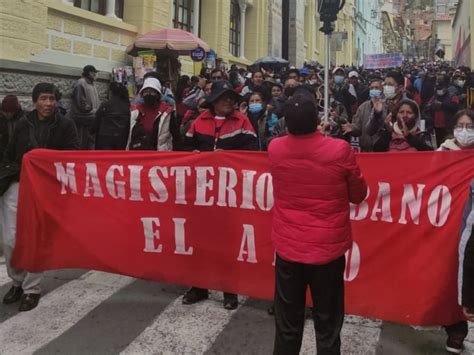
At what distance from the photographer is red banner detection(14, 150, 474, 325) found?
13.1 feet

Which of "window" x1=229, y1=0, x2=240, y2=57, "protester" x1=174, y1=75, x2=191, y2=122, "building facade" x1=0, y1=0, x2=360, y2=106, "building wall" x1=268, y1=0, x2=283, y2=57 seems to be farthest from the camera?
"building wall" x1=268, y1=0, x2=283, y2=57

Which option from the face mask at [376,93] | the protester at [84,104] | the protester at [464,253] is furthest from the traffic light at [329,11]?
the protester at [84,104]

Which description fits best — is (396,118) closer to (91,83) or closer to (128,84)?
(91,83)

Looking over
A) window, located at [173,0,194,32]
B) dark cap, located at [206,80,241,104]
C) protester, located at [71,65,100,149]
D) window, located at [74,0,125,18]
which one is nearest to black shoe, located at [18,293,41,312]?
dark cap, located at [206,80,241,104]

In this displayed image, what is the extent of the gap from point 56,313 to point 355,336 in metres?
2.50

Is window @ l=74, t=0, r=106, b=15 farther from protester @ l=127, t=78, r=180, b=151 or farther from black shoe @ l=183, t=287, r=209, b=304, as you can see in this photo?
black shoe @ l=183, t=287, r=209, b=304

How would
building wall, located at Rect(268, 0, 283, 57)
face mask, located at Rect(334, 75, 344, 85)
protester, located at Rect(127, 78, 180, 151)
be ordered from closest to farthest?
protester, located at Rect(127, 78, 180, 151)
face mask, located at Rect(334, 75, 344, 85)
building wall, located at Rect(268, 0, 283, 57)

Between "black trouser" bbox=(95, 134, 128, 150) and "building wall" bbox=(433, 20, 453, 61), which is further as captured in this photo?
"building wall" bbox=(433, 20, 453, 61)

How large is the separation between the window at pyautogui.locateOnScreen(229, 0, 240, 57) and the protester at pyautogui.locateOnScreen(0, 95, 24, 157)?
17572 millimetres

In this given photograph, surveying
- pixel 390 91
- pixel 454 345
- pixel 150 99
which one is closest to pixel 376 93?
pixel 390 91

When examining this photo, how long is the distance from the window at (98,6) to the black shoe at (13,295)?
9.54 metres

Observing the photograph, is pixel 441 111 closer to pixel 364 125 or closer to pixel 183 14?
pixel 364 125

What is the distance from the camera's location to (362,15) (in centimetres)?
5569

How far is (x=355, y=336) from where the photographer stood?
4.25 metres
